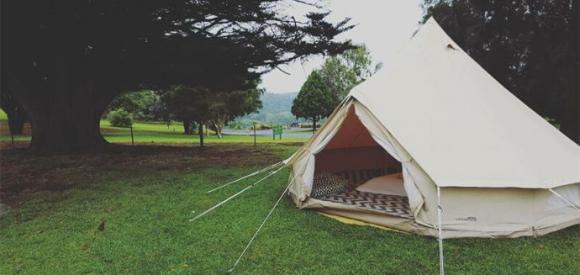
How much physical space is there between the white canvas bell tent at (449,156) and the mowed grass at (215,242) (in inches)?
10.4

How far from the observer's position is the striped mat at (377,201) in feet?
16.3

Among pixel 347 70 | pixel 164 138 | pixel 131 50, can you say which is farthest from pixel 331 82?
pixel 131 50

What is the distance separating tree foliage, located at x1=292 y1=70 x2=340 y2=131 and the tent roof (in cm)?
2997

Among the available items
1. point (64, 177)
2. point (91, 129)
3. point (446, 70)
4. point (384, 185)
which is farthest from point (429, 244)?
point (91, 129)

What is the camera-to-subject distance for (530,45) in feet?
40.3

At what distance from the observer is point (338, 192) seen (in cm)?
629

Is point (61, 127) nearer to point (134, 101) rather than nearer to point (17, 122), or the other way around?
point (17, 122)

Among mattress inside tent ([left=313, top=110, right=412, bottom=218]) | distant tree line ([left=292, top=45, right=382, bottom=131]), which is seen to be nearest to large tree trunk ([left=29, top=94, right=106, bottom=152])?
mattress inside tent ([left=313, top=110, right=412, bottom=218])

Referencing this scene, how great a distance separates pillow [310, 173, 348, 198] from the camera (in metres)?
6.09

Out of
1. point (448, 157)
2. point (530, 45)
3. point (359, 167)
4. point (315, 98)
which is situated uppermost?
point (315, 98)

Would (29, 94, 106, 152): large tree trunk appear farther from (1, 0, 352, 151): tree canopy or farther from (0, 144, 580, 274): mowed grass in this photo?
(0, 144, 580, 274): mowed grass

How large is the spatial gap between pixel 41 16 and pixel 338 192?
6606 mm

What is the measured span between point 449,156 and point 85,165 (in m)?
8.99

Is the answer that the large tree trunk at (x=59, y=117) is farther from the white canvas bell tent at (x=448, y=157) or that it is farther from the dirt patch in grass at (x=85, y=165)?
the white canvas bell tent at (x=448, y=157)
